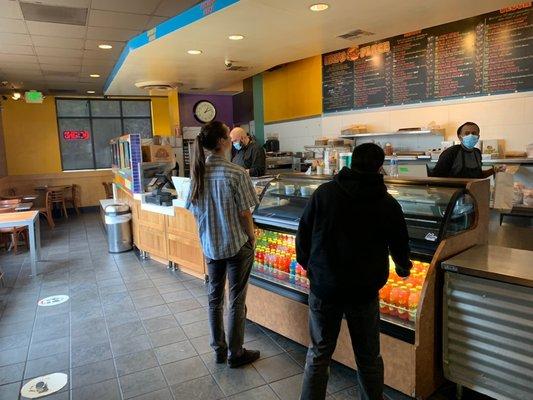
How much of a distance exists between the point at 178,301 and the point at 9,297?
1979 millimetres

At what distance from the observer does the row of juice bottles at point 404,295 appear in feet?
8.02

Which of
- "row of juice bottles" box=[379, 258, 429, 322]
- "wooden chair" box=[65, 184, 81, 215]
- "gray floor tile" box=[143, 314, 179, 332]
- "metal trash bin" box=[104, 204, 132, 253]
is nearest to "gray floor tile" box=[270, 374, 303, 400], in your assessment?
"row of juice bottles" box=[379, 258, 429, 322]

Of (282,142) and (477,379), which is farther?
(282,142)

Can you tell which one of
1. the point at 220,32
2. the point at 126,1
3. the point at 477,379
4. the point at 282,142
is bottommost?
the point at 477,379

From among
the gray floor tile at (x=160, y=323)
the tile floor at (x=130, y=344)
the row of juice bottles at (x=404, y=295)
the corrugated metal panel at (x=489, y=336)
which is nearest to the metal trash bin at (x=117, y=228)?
the tile floor at (x=130, y=344)

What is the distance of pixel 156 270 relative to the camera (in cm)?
534

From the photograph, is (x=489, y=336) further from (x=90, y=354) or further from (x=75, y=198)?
(x=75, y=198)

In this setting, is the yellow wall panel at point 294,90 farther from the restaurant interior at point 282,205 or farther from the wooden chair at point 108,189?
the wooden chair at point 108,189

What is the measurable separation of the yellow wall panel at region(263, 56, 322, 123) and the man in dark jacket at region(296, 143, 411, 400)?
5469 millimetres

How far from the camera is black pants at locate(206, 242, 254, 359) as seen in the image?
277 cm

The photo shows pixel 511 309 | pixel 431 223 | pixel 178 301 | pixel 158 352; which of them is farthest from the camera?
pixel 178 301

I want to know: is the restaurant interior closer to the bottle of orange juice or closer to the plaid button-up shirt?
the bottle of orange juice

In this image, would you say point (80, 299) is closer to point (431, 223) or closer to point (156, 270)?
point (156, 270)

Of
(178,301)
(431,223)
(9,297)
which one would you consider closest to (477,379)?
(431,223)
